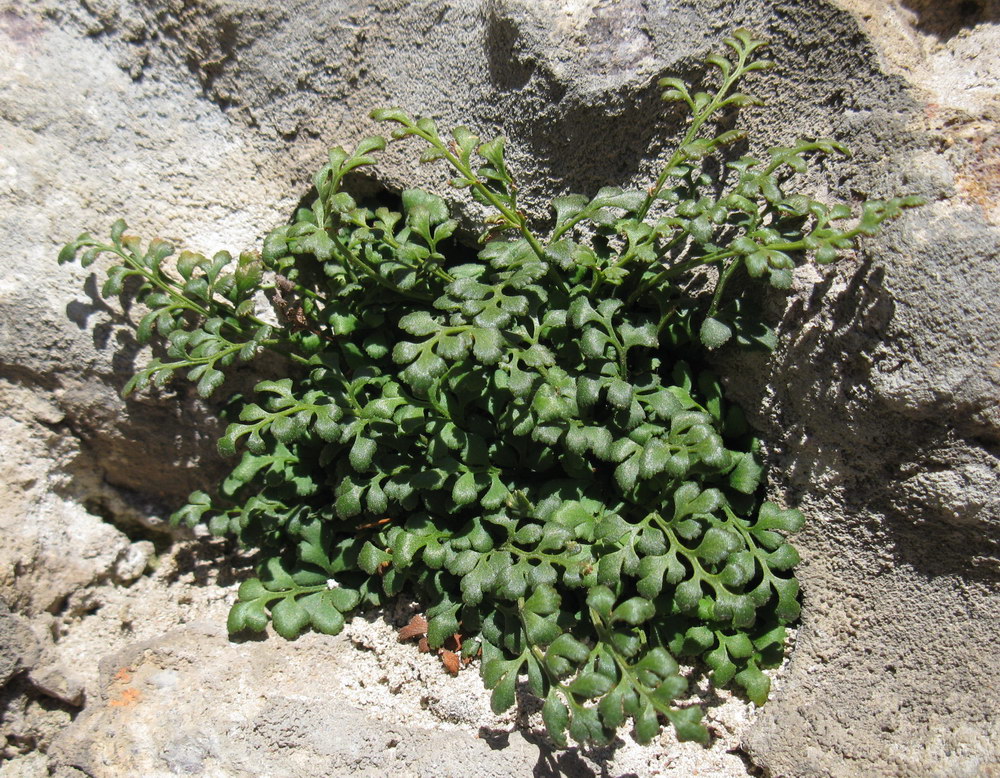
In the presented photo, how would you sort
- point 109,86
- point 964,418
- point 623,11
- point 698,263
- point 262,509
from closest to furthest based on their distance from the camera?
point 964,418 < point 698,263 < point 623,11 < point 262,509 < point 109,86

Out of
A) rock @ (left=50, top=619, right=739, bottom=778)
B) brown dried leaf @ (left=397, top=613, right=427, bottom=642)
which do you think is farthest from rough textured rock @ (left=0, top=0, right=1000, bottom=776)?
brown dried leaf @ (left=397, top=613, right=427, bottom=642)

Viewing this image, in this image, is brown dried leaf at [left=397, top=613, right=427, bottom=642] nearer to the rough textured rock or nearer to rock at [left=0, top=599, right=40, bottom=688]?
the rough textured rock

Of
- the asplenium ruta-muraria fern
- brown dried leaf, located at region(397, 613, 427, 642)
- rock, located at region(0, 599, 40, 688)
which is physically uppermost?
the asplenium ruta-muraria fern

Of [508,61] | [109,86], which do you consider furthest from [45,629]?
[508,61]

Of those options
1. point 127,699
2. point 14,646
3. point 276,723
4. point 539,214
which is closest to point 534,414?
point 539,214

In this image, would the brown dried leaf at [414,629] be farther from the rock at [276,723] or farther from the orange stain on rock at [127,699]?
the orange stain on rock at [127,699]

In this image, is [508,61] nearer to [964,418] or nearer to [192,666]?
[964,418]

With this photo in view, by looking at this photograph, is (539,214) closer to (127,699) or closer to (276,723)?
(276,723)
